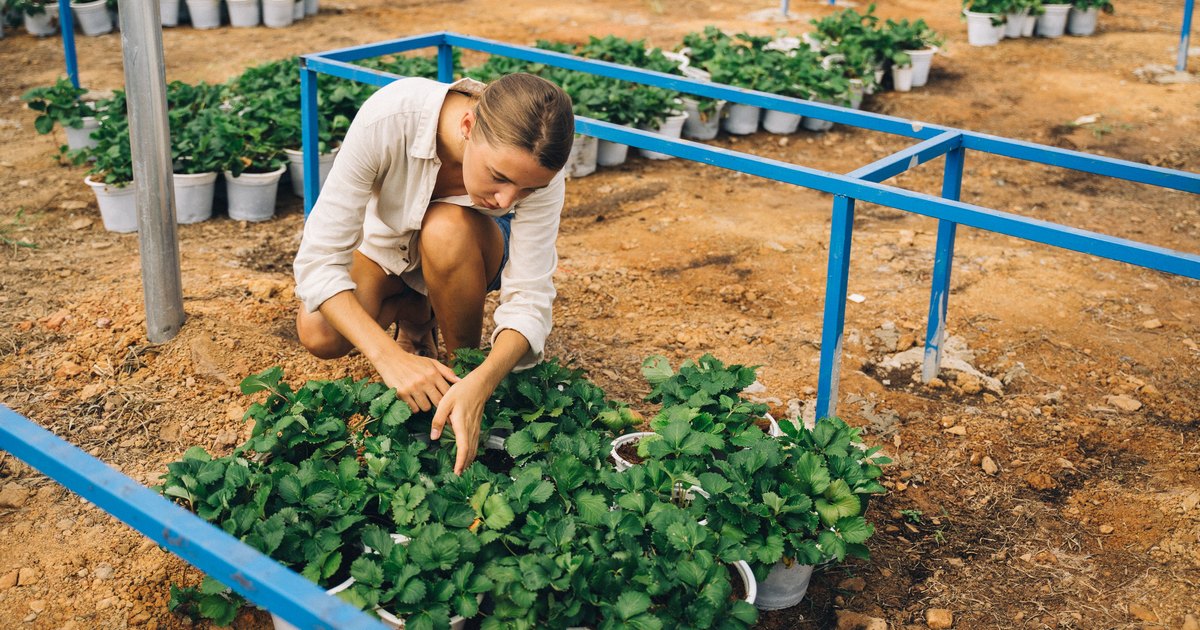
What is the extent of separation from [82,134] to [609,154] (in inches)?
101

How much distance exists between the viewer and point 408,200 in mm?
2559

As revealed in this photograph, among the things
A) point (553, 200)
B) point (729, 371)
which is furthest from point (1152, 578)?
point (553, 200)

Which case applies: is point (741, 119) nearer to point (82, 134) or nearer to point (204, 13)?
point (82, 134)

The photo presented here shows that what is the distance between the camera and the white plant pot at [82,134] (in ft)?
16.6

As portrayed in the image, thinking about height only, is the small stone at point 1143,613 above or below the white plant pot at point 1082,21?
below

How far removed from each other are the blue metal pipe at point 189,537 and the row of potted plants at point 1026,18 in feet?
24.4

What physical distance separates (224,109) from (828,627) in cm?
373

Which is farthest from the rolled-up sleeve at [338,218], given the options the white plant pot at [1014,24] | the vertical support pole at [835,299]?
the white plant pot at [1014,24]

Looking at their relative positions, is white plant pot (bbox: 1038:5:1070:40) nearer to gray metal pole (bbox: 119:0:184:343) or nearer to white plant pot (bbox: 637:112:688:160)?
white plant pot (bbox: 637:112:688:160)

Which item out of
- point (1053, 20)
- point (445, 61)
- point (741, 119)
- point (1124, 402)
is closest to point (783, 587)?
point (1124, 402)

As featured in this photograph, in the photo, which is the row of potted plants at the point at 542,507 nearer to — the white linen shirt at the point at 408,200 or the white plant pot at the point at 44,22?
the white linen shirt at the point at 408,200

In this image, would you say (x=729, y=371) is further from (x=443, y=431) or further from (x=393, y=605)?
(x=393, y=605)

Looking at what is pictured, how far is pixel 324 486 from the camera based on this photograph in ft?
6.75

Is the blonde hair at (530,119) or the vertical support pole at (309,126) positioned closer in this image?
the blonde hair at (530,119)
